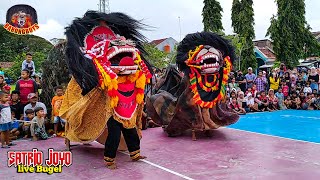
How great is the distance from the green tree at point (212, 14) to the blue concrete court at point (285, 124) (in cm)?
1809

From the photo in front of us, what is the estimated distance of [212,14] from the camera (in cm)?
2983

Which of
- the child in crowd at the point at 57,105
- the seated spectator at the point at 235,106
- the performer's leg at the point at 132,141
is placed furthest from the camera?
the seated spectator at the point at 235,106

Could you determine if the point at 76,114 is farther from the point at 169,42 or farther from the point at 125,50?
the point at 169,42

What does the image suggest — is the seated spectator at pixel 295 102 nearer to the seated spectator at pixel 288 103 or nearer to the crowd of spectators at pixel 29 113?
the seated spectator at pixel 288 103

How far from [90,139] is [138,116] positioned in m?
0.80

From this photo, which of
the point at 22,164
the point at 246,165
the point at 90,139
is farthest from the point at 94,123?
the point at 246,165

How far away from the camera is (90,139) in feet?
19.6

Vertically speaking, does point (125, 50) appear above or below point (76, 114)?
above

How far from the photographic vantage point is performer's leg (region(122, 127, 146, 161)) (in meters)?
5.85

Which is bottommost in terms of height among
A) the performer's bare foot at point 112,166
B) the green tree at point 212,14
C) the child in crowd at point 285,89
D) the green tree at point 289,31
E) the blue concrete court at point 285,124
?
the performer's bare foot at point 112,166

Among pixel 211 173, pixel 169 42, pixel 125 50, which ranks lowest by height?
pixel 211 173

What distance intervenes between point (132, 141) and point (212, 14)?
25.1 meters

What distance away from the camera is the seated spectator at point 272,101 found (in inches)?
520

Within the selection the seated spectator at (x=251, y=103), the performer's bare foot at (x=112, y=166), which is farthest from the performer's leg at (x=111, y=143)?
the seated spectator at (x=251, y=103)
